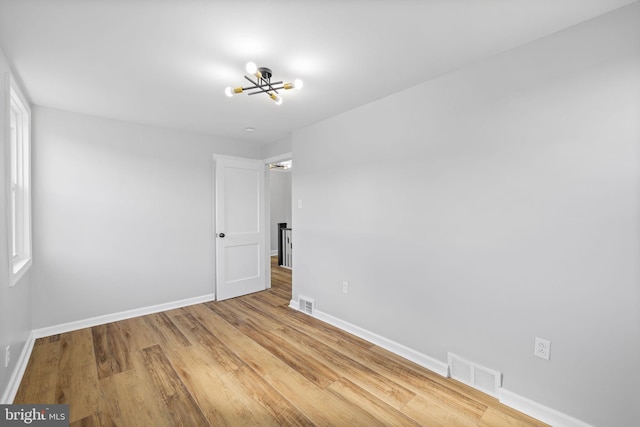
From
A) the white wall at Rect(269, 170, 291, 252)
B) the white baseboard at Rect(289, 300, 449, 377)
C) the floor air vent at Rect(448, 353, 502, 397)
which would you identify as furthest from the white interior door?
the white wall at Rect(269, 170, 291, 252)

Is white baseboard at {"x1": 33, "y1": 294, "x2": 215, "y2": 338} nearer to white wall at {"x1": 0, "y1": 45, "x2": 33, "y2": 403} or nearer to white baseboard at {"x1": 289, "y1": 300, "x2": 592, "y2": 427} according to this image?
white wall at {"x1": 0, "y1": 45, "x2": 33, "y2": 403}

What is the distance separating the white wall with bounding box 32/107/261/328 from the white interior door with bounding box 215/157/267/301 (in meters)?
0.20

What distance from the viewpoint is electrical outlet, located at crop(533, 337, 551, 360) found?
5.62 feet

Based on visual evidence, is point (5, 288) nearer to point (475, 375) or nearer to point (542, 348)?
point (475, 375)

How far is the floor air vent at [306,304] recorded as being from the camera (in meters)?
3.46

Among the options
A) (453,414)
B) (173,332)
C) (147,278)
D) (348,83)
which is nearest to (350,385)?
(453,414)

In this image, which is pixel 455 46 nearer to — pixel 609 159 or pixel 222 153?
pixel 609 159

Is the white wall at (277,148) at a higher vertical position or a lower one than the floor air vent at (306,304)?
higher

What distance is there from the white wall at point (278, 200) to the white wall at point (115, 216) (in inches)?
143

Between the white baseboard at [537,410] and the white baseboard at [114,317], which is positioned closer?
the white baseboard at [537,410]

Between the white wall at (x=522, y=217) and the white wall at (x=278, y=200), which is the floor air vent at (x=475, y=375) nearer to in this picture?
the white wall at (x=522, y=217)

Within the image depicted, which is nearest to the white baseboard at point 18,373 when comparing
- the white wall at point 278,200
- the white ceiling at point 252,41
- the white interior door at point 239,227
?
the white interior door at point 239,227

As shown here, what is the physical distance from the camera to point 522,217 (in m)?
1.80

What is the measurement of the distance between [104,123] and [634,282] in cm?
470
